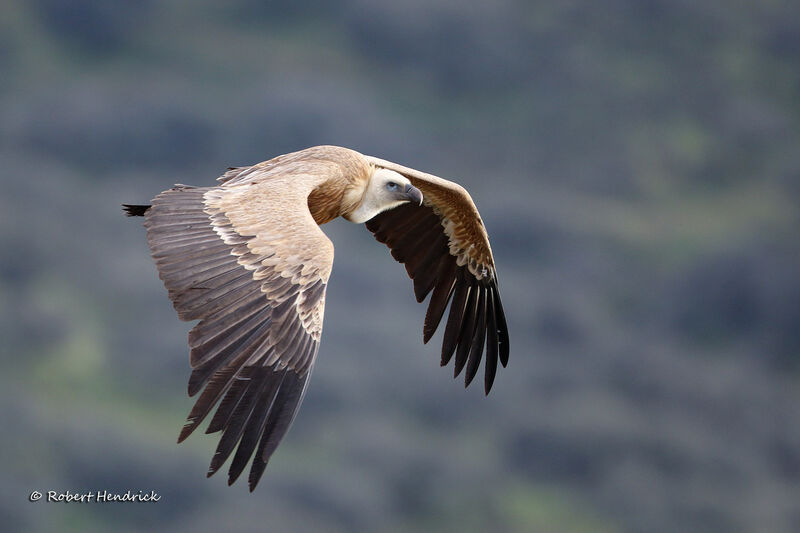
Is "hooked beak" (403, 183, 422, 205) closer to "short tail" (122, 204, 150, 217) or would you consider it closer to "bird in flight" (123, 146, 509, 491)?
"bird in flight" (123, 146, 509, 491)

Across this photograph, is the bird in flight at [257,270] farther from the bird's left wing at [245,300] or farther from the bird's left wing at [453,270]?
the bird's left wing at [453,270]

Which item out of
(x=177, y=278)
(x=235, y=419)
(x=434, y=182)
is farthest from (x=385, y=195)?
(x=235, y=419)

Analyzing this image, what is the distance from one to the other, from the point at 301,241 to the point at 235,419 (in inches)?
64.8

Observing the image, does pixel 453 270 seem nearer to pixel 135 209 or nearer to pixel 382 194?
pixel 382 194

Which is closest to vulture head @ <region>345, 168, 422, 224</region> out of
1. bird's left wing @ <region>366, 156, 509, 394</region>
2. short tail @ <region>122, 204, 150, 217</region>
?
bird's left wing @ <region>366, 156, 509, 394</region>

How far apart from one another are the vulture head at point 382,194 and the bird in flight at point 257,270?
10 millimetres

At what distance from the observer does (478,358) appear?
1159cm

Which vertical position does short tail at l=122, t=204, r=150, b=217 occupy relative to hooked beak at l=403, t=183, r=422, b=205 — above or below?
below

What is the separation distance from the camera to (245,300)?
773 cm

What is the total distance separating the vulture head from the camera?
10.4m

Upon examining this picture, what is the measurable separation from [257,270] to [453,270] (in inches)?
169

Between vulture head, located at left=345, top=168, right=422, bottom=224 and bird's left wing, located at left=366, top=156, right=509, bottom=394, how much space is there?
102cm

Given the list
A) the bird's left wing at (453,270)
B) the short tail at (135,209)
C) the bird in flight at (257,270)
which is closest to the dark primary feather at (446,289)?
the bird's left wing at (453,270)

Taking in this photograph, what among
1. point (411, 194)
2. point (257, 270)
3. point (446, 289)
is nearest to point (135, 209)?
point (257, 270)
